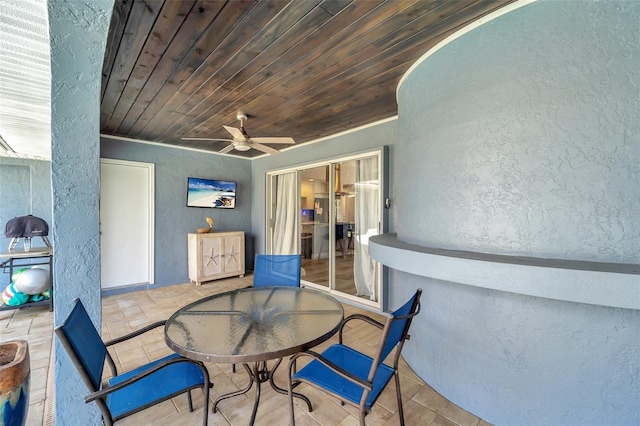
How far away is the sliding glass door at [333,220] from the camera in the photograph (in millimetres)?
3707

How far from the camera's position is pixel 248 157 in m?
5.66

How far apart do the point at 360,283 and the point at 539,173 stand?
2753 mm

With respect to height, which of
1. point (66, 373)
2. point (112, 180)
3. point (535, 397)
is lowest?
point (535, 397)

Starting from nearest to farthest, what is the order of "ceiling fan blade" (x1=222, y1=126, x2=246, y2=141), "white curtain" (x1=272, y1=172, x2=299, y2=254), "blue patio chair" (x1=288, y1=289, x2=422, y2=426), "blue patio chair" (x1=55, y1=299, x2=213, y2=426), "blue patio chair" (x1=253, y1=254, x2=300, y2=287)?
"blue patio chair" (x1=55, y1=299, x2=213, y2=426) → "blue patio chair" (x1=288, y1=289, x2=422, y2=426) → "blue patio chair" (x1=253, y1=254, x2=300, y2=287) → "ceiling fan blade" (x1=222, y1=126, x2=246, y2=141) → "white curtain" (x1=272, y1=172, x2=299, y2=254)

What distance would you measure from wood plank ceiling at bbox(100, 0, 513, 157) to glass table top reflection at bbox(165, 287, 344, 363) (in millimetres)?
1876

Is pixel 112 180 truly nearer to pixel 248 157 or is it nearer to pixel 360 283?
pixel 248 157

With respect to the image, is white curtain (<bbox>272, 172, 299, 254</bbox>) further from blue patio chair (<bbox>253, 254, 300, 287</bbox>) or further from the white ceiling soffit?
the white ceiling soffit

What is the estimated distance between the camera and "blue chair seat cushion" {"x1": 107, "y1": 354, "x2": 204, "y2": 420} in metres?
1.29

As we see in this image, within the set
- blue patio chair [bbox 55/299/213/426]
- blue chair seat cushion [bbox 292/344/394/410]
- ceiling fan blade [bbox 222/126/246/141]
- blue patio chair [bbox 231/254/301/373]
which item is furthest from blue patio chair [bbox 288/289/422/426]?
ceiling fan blade [bbox 222/126/246/141]

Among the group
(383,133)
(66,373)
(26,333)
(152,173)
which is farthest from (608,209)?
(152,173)

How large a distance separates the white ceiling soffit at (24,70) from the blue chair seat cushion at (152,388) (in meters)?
Answer: 2.02

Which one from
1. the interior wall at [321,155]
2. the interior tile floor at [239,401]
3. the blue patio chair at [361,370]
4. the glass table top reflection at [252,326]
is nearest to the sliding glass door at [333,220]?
the interior wall at [321,155]

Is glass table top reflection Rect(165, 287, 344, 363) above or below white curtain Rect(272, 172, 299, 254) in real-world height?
below

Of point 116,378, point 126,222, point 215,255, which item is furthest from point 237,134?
point 126,222
